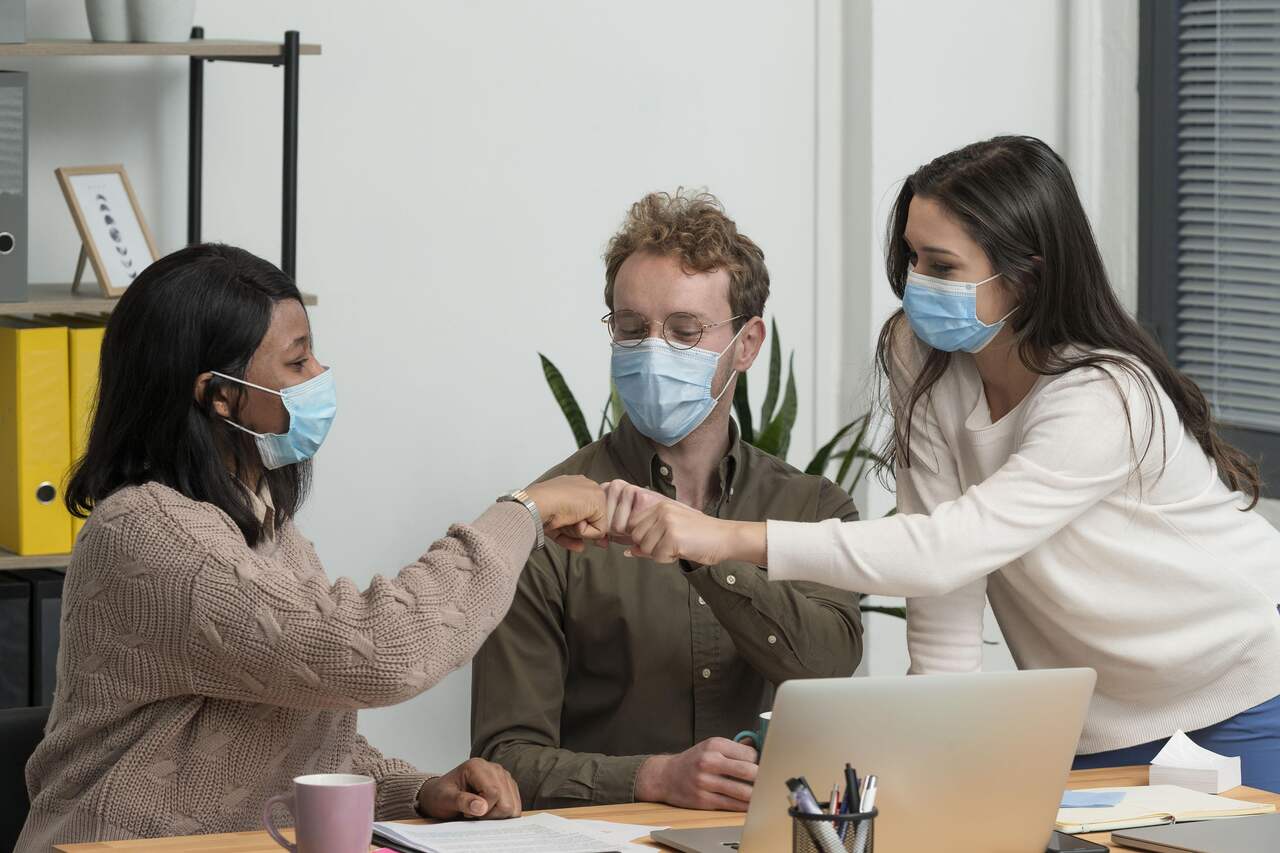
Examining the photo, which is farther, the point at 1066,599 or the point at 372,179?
the point at 372,179

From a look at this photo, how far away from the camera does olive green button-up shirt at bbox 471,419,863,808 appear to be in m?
2.14

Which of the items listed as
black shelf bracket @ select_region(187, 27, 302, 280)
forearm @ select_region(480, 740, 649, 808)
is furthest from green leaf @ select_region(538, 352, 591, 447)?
forearm @ select_region(480, 740, 649, 808)

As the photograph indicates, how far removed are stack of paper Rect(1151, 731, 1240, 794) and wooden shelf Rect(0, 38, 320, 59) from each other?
1970 millimetres

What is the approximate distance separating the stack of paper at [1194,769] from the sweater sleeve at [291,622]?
841 mm

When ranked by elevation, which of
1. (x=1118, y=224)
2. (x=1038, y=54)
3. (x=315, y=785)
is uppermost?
(x=1038, y=54)

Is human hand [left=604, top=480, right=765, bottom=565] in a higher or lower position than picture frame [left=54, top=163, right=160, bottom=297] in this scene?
lower

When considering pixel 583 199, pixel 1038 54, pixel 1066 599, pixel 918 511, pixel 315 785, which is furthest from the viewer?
pixel 1038 54

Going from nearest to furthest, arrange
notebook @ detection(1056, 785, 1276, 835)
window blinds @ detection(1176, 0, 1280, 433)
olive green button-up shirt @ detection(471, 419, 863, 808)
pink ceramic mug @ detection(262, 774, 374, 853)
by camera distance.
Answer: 1. pink ceramic mug @ detection(262, 774, 374, 853)
2. notebook @ detection(1056, 785, 1276, 835)
3. olive green button-up shirt @ detection(471, 419, 863, 808)
4. window blinds @ detection(1176, 0, 1280, 433)

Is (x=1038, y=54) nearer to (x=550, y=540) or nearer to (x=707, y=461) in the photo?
(x=707, y=461)

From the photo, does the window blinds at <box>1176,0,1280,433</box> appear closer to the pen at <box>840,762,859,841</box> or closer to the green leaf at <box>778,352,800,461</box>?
the green leaf at <box>778,352,800,461</box>

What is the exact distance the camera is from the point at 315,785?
1424mm

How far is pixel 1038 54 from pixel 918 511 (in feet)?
6.88

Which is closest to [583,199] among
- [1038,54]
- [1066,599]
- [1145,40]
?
[1038,54]

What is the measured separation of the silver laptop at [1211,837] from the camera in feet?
5.32
